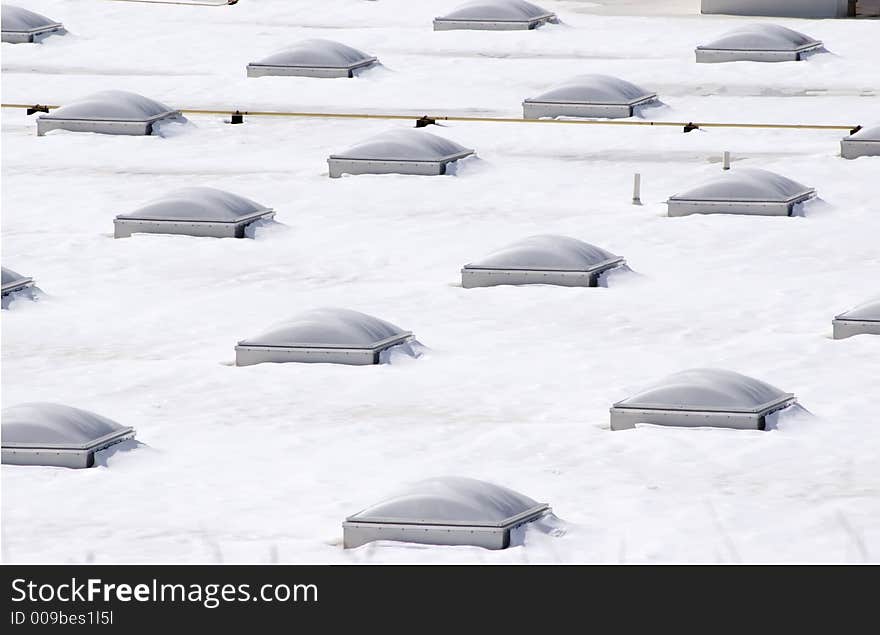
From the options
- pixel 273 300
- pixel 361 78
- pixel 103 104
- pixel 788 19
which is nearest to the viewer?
pixel 273 300

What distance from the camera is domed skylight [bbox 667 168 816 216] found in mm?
39125

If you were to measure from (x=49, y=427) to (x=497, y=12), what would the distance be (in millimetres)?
31378

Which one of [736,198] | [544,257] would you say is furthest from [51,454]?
[736,198]

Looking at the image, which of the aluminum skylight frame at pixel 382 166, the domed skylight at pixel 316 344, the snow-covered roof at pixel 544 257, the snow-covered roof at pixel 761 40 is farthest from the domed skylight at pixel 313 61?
the domed skylight at pixel 316 344

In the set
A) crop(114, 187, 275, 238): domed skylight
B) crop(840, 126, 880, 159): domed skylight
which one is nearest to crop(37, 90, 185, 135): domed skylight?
crop(114, 187, 275, 238): domed skylight

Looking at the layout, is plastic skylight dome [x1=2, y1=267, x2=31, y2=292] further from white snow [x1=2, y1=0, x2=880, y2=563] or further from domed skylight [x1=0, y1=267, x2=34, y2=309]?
white snow [x1=2, y1=0, x2=880, y2=563]

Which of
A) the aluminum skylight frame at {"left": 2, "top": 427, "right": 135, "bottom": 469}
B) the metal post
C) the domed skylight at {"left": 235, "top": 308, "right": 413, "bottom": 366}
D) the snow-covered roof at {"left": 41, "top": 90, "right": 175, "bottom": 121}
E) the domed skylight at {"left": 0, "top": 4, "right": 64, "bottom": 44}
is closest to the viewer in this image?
the aluminum skylight frame at {"left": 2, "top": 427, "right": 135, "bottom": 469}

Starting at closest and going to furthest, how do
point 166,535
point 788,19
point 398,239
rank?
point 166,535, point 398,239, point 788,19

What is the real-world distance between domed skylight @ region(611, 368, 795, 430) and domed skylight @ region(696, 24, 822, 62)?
24421mm

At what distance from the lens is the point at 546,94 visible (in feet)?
158

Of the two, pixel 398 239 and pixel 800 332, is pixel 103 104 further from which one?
pixel 800 332
